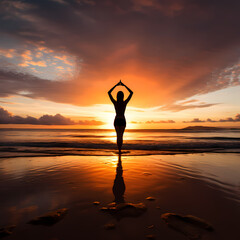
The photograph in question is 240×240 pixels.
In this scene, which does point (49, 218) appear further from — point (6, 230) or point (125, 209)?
point (125, 209)

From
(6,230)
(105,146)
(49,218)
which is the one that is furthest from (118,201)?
(105,146)

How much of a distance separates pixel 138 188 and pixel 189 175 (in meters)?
1.92

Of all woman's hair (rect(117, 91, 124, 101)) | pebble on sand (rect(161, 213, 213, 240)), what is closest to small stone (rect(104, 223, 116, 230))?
pebble on sand (rect(161, 213, 213, 240))

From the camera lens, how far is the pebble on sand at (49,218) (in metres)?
1.89

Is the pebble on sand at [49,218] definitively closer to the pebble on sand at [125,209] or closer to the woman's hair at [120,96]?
the pebble on sand at [125,209]

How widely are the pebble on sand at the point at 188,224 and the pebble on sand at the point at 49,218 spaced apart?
1.44 m

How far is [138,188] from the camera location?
3109 millimetres

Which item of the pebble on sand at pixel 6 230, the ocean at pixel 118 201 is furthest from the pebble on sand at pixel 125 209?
the pebble on sand at pixel 6 230

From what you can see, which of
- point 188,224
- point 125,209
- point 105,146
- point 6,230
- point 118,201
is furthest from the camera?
point 105,146

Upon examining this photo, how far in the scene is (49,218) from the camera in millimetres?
1967

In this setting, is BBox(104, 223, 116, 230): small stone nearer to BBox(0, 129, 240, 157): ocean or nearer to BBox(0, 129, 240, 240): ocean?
BBox(0, 129, 240, 240): ocean

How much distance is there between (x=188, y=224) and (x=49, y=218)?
6.03 ft

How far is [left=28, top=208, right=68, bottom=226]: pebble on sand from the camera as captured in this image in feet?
6.19

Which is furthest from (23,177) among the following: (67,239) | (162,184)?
(162,184)
